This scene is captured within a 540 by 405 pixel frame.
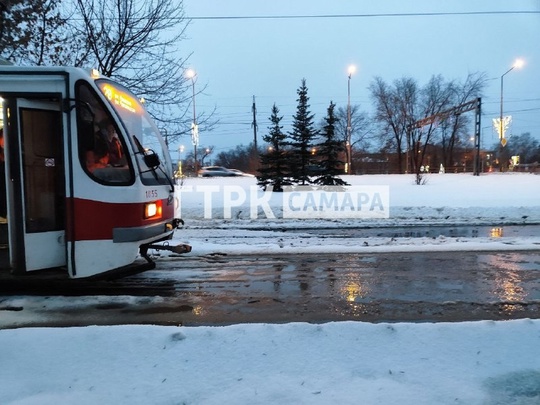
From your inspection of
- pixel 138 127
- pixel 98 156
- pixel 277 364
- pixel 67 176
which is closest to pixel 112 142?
pixel 98 156

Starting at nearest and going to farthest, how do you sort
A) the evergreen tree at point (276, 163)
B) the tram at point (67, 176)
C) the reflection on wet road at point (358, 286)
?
the reflection on wet road at point (358, 286) < the tram at point (67, 176) < the evergreen tree at point (276, 163)

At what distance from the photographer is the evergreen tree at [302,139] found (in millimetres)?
23906

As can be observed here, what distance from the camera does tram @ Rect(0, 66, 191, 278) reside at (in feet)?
17.6

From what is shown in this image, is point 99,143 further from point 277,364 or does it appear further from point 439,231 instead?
point 439,231

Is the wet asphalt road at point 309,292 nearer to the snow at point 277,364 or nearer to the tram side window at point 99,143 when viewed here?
the snow at point 277,364

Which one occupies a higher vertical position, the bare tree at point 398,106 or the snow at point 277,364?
the bare tree at point 398,106

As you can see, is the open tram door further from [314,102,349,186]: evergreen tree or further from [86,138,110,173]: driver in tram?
[314,102,349,186]: evergreen tree

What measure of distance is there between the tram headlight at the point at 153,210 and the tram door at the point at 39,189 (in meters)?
1.06

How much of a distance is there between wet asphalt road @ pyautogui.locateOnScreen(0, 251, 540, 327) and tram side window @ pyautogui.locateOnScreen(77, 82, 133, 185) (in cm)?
173

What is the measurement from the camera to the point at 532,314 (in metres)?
5.14

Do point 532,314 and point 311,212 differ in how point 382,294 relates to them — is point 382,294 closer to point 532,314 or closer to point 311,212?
point 532,314

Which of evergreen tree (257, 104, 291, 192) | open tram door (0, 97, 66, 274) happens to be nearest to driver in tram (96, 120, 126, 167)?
open tram door (0, 97, 66, 274)

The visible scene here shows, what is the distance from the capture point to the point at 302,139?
24094 millimetres

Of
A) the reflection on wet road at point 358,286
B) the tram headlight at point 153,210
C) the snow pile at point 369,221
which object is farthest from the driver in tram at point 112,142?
the snow pile at point 369,221
